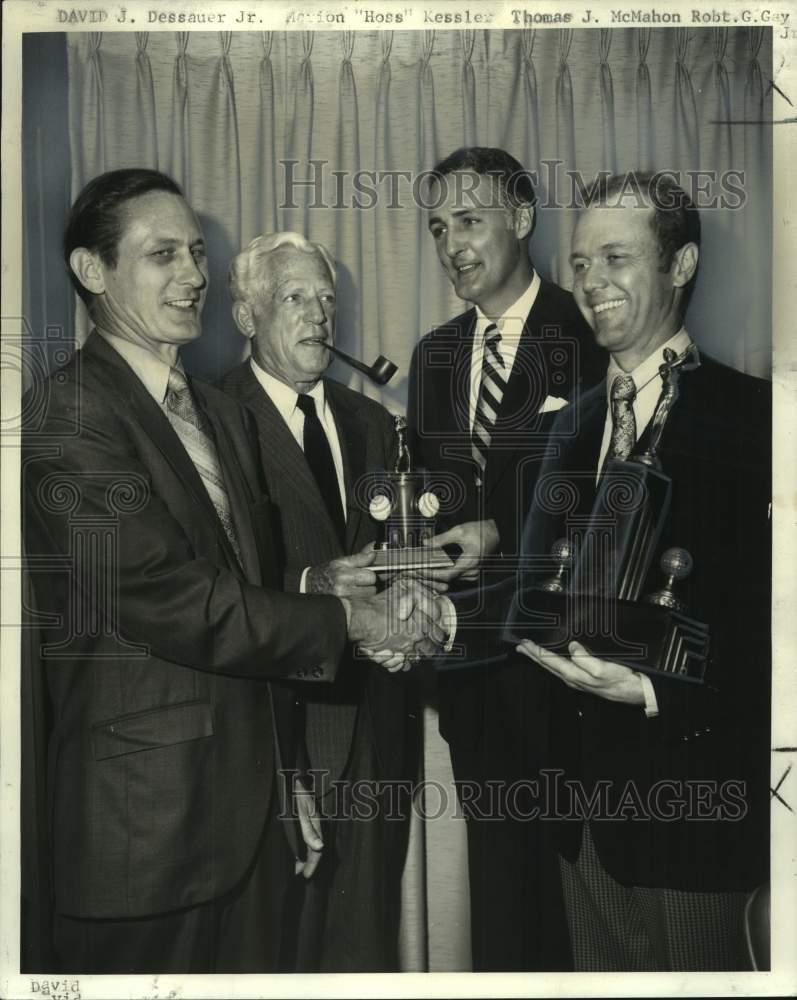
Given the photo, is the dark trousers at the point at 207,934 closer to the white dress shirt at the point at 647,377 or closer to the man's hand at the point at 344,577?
the man's hand at the point at 344,577

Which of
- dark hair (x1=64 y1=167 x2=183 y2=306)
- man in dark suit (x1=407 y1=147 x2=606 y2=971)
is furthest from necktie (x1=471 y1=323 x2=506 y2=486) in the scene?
dark hair (x1=64 y1=167 x2=183 y2=306)

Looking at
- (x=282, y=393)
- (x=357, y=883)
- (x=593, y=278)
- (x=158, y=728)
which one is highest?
(x=593, y=278)

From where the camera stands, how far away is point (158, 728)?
339cm

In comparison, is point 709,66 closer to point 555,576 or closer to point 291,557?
point 555,576

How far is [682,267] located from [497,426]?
75 centimetres

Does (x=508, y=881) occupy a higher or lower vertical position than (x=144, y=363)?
lower

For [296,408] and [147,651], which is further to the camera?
[296,408]

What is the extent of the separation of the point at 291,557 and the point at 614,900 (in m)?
1.44

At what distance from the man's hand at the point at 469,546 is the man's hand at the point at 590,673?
28 cm

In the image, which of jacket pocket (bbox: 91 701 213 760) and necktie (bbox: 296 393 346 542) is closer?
jacket pocket (bbox: 91 701 213 760)

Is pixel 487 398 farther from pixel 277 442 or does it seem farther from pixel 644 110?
pixel 644 110

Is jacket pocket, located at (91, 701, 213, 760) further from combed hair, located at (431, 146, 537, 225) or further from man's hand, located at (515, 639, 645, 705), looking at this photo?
combed hair, located at (431, 146, 537, 225)

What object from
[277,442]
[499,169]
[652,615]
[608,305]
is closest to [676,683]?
[652,615]

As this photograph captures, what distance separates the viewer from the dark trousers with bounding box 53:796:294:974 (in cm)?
345
